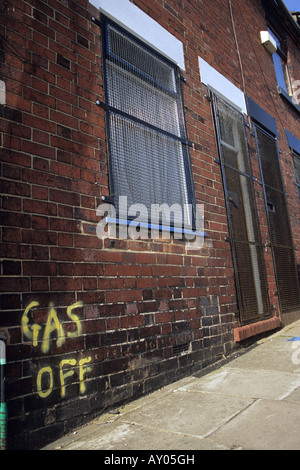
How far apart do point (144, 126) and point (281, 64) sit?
6203 millimetres

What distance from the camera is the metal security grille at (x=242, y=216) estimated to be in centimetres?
423

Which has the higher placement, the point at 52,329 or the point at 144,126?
the point at 144,126

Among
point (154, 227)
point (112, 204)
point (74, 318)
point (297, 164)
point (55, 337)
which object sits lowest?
point (55, 337)

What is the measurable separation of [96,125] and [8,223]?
3.87ft

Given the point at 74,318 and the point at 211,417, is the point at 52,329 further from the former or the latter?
the point at 211,417

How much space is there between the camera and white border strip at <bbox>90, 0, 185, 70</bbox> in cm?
318

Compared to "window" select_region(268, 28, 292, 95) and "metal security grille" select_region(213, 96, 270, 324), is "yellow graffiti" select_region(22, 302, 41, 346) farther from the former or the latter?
"window" select_region(268, 28, 292, 95)

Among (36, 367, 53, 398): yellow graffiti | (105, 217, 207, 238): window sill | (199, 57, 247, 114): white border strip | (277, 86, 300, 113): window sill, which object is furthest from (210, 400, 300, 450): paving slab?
(277, 86, 300, 113): window sill

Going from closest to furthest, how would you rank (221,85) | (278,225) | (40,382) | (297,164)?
(40,382) → (221,85) → (278,225) → (297,164)

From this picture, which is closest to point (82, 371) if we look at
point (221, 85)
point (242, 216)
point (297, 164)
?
point (242, 216)

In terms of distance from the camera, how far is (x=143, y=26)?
11.6 feet

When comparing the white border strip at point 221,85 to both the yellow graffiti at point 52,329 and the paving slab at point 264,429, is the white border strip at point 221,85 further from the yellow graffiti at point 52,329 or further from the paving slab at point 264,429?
the paving slab at point 264,429

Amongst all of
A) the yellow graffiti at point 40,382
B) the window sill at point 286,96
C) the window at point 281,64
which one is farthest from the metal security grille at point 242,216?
the window at point 281,64

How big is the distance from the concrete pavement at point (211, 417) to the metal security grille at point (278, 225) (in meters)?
2.20
